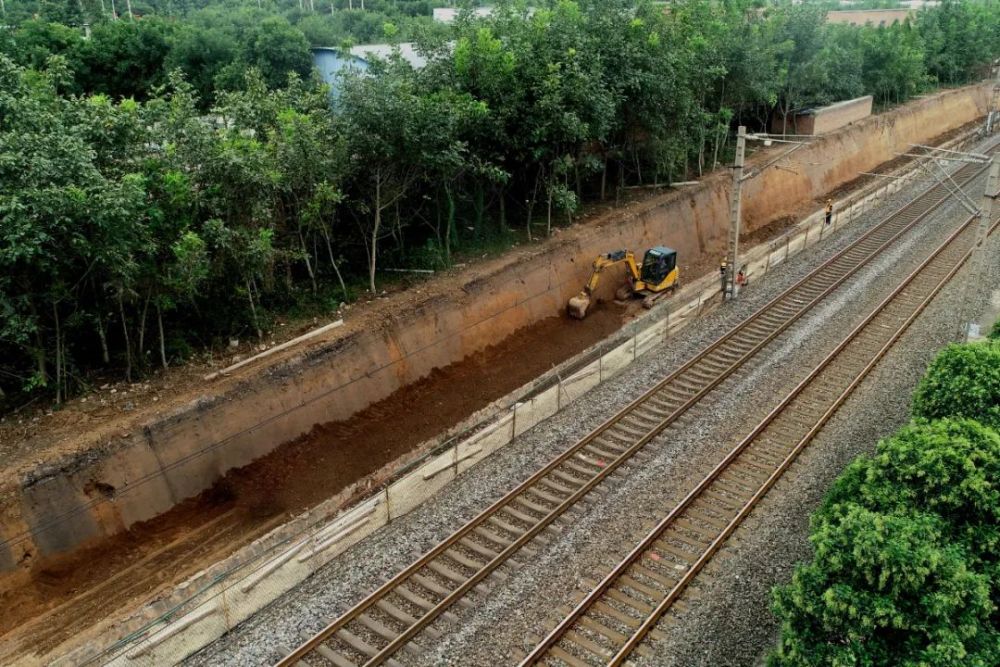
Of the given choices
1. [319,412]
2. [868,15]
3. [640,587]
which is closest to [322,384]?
[319,412]

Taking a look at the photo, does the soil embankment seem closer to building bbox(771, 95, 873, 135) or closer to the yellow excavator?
the yellow excavator

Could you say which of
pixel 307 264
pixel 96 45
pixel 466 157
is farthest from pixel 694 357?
pixel 96 45

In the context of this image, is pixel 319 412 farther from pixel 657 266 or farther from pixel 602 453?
pixel 657 266

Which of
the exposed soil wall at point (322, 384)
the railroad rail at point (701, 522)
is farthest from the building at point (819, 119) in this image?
the railroad rail at point (701, 522)

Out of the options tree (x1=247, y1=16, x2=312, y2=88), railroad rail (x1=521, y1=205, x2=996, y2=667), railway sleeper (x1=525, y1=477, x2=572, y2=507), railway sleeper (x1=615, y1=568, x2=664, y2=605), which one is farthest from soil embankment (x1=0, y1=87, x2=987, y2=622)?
tree (x1=247, y1=16, x2=312, y2=88)

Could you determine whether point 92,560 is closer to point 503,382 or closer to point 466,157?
point 503,382

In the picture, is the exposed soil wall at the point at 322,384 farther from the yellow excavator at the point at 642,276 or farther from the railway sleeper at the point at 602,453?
the railway sleeper at the point at 602,453
